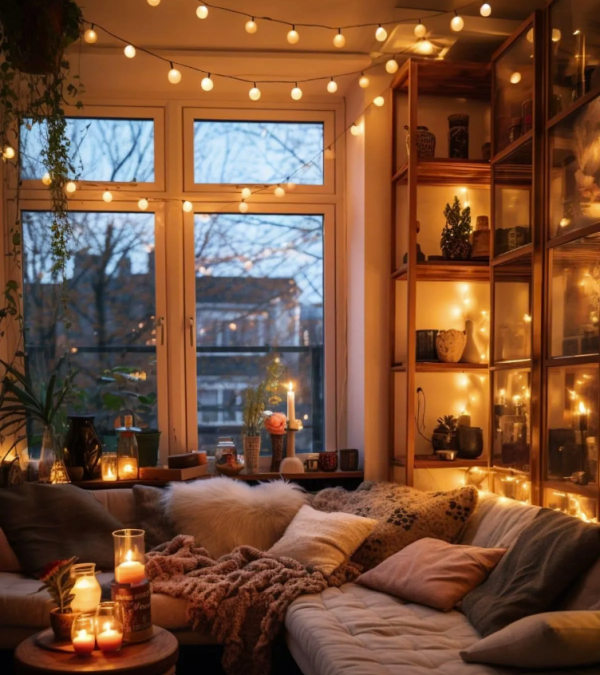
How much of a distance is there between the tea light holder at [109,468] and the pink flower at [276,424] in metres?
0.76

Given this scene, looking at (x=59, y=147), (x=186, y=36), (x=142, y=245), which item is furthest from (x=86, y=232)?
(x=186, y=36)

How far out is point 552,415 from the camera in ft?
9.23

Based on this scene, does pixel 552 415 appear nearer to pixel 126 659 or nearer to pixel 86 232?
pixel 126 659

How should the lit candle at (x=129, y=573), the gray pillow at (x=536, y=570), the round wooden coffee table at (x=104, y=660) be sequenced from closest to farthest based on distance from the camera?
the round wooden coffee table at (x=104, y=660) → the gray pillow at (x=536, y=570) → the lit candle at (x=129, y=573)

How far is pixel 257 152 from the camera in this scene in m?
4.14

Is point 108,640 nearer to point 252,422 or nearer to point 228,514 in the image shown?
point 228,514

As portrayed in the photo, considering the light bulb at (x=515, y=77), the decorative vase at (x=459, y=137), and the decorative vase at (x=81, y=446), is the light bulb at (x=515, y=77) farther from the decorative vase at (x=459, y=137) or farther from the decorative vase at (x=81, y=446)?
the decorative vase at (x=81, y=446)

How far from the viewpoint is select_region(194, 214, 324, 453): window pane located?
4.07 m

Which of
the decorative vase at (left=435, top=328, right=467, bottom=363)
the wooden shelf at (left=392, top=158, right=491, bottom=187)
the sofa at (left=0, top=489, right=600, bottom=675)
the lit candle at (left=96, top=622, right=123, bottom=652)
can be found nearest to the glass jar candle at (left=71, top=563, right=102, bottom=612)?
the lit candle at (left=96, top=622, right=123, bottom=652)

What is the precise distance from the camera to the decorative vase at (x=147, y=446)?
3.77m

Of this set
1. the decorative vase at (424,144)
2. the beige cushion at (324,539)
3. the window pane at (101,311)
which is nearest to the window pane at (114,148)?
the window pane at (101,311)

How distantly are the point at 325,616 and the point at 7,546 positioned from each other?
143cm

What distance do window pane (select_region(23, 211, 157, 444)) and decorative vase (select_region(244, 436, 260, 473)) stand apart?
0.54 metres

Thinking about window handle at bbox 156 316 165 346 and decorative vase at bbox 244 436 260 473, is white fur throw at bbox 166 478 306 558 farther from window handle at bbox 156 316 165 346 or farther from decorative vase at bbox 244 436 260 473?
window handle at bbox 156 316 165 346
